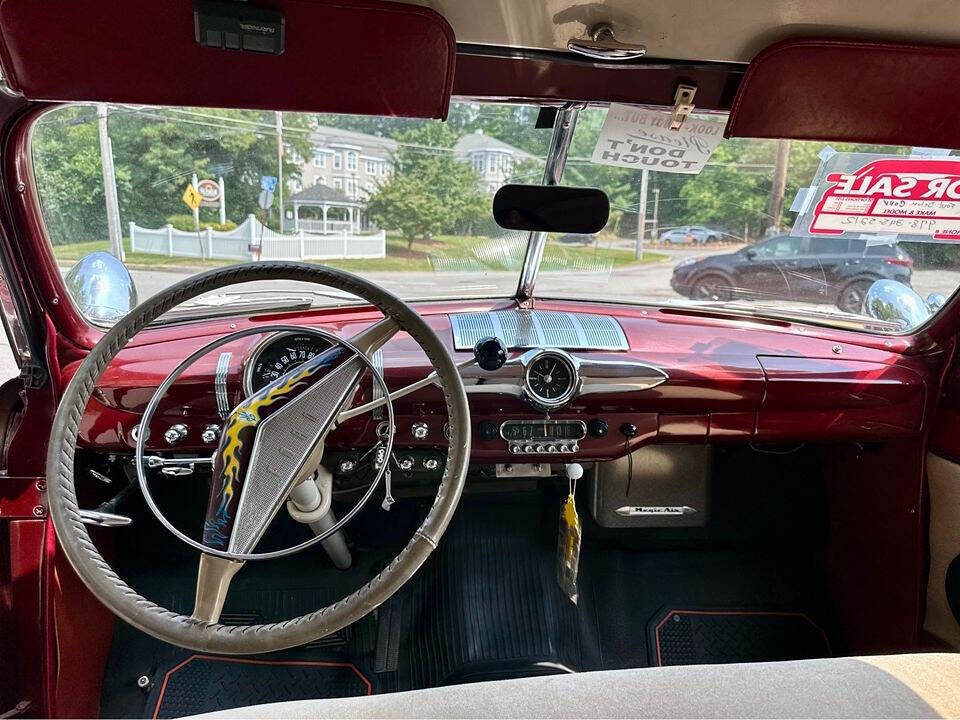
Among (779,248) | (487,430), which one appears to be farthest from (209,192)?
(779,248)

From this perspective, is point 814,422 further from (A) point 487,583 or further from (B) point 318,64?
(B) point 318,64

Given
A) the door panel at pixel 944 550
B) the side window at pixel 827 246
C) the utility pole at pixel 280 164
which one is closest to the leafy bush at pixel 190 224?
the utility pole at pixel 280 164

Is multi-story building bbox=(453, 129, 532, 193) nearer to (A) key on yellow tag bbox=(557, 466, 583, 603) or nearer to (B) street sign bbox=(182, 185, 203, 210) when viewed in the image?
(B) street sign bbox=(182, 185, 203, 210)

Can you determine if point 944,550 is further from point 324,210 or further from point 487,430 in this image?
point 324,210

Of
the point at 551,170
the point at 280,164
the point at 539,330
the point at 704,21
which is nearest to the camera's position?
the point at 704,21

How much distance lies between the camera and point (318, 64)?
145cm

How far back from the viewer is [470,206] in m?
2.31

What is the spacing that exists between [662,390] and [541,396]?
1.39ft

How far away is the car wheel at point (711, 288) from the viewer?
8.64ft

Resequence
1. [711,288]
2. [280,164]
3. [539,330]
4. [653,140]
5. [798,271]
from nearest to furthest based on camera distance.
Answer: [653,140] < [280,164] < [539,330] < [798,271] < [711,288]

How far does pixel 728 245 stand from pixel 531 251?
697 millimetres

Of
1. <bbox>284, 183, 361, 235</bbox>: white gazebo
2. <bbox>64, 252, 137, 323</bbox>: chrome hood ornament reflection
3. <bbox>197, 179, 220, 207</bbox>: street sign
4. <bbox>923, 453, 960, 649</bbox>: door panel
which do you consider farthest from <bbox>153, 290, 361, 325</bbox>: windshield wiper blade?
<bbox>923, 453, 960, 649</bbox>: door panel

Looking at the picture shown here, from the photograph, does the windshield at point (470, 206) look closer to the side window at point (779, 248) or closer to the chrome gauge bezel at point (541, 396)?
the side window at point (779, 248)

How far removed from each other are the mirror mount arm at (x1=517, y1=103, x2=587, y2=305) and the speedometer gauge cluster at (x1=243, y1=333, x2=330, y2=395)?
927 millimetres
